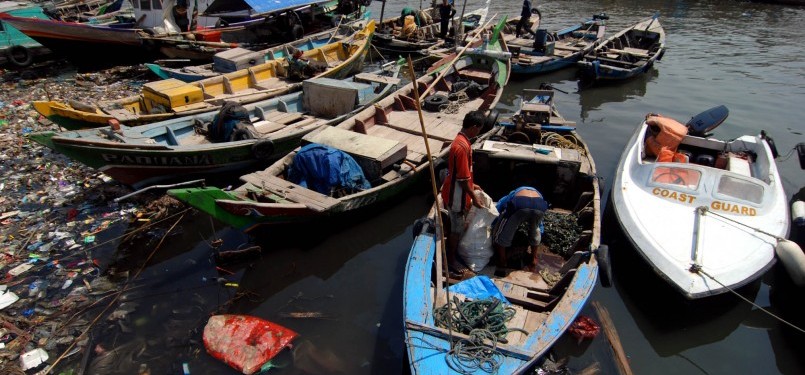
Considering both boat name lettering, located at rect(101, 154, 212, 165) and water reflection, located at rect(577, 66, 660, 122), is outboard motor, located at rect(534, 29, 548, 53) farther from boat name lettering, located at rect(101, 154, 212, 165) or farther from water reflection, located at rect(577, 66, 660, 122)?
Answer: boat name lettering, located at rect(101, 154, 212, 165)

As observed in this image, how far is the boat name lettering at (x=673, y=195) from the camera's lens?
6.82 m

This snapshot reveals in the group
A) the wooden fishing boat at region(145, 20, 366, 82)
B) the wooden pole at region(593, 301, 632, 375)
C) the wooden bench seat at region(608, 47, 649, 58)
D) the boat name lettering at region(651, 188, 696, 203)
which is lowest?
the wooden pole at region(593, 301, 632, 375)

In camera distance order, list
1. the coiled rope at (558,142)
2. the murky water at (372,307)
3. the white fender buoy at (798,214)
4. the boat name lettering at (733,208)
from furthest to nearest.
Answer: the coiled rope at (558,142) < the white fender buoy at (798,214) < the boat name lettering at (733,208) < the murky water at (372,307)

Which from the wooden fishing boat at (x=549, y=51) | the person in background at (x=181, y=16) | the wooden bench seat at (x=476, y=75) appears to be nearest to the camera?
the wooden bench seat at (x=476, y=75)

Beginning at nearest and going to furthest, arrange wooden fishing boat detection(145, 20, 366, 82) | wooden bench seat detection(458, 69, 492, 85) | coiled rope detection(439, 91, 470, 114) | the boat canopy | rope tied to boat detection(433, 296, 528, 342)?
rope tied to boat detection(433, 296, 528, 342) → coiled rope detection(439, 91, 470, 114) → wooden fishing boat detection(145, 20, 366, 82) → wooden bench seat detection(458, 69, 492, 85) → the boat canopy

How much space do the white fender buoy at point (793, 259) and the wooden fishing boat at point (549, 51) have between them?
1044 cm

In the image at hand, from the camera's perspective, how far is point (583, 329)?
5852mm

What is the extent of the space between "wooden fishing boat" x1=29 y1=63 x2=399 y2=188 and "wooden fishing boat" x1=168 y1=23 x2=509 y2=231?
0.78 meters

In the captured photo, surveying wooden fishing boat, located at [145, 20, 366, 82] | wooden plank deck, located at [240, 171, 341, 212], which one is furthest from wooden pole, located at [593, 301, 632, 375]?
wooden fishing boat, located at [145, 20, 366, 82]

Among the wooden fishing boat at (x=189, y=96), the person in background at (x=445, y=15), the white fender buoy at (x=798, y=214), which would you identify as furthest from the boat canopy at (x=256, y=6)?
the white fender buoy at (x=798, y=214)

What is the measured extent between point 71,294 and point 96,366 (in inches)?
62.6

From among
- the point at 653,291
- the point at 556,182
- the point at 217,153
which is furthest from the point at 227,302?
the point at 653,291

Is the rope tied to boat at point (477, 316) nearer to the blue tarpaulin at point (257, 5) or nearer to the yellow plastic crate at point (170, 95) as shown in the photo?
the yellow plastic crate at point (170, 95)

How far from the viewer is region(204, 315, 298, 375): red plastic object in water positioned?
5395 mm
